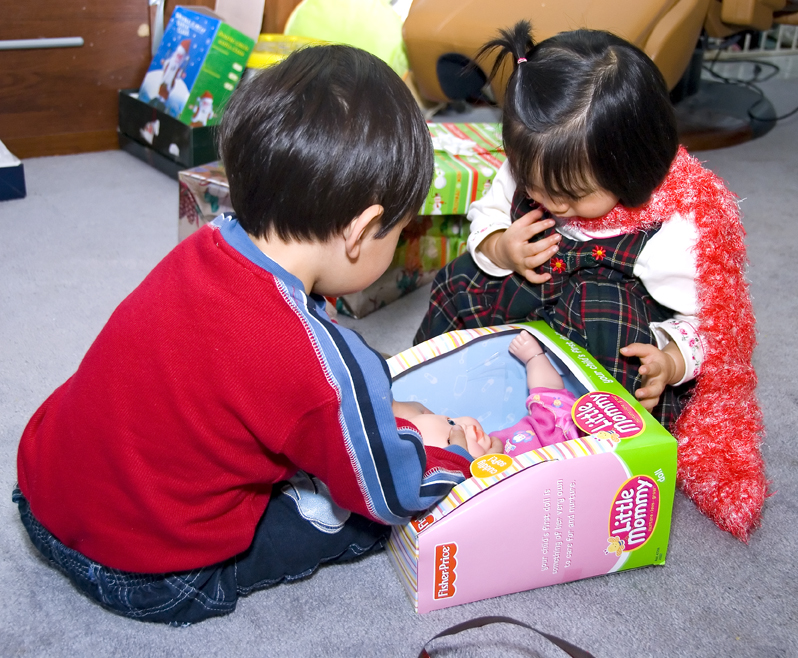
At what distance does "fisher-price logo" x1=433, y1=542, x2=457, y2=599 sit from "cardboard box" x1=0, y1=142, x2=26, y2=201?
1310 millimetres

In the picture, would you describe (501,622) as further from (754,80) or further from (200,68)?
(754,80)

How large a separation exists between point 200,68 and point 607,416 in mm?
1336

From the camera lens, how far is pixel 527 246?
3.07 feet

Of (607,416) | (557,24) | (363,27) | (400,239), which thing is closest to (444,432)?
(607,416)

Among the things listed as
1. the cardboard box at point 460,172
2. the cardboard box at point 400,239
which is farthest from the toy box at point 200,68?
the cardboard box at point 460,172

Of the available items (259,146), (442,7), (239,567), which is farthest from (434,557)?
(442,7)

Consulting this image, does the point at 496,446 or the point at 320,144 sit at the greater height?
the point at 320,144

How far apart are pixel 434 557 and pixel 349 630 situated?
11 cm

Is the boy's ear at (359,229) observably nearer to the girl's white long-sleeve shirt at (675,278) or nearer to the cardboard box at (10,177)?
the girl's white long-sleeve shirt at (675,278)

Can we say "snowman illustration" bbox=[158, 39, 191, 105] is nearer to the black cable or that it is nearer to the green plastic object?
the green plastic object

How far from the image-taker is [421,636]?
715 millimetres

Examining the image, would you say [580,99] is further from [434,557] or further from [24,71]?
[24,71]

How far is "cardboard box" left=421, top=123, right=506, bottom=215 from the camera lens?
117 cm

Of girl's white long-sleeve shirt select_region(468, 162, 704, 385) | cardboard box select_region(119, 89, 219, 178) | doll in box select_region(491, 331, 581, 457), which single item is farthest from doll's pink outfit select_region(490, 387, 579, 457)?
cardboard box select_region(119, 89, 219, 178)
